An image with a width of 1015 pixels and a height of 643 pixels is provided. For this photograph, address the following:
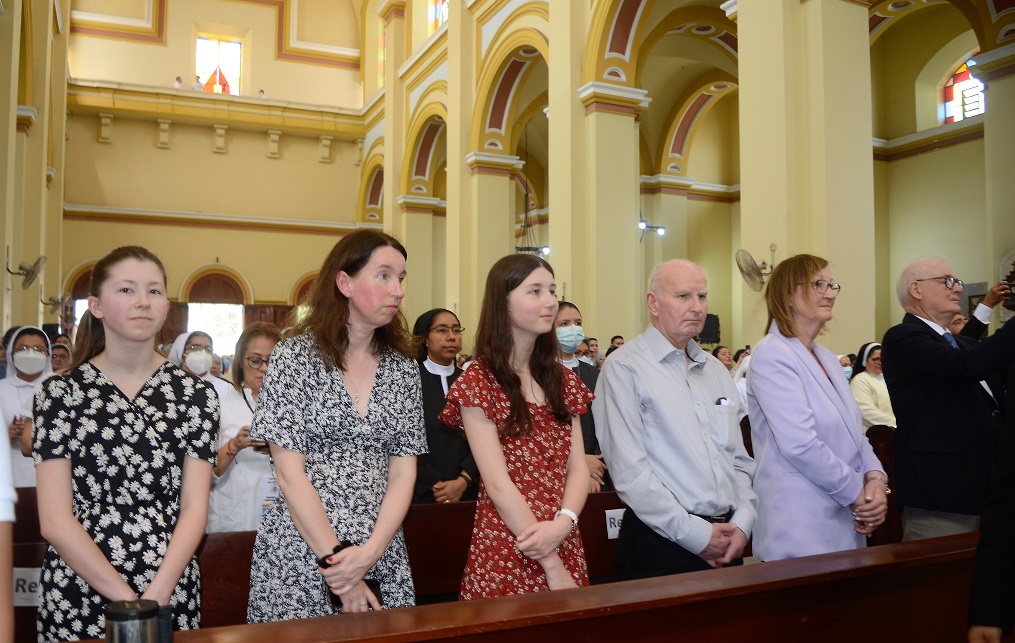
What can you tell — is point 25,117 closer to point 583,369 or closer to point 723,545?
point 583,369

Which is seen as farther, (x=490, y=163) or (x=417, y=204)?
(x=417, y=204)

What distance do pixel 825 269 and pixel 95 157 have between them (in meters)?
17.2

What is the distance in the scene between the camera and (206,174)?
17.8 metres

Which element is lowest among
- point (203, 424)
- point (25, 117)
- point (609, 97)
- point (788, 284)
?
point (203, 424)

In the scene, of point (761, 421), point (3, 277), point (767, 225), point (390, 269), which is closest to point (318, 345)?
point (390, 269)

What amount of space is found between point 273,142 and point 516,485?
56.2ft

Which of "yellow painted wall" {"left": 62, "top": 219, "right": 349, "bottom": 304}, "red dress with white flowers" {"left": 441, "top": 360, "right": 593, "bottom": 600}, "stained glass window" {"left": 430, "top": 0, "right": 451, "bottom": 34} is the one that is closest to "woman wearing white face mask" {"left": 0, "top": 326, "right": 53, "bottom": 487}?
"red dress with white flowers" {"left": 441, "top": 360, "right": 593, "bottom": 600}

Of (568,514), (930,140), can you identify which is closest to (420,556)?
(568,514)

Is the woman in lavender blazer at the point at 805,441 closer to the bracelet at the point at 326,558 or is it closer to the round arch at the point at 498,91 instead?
the bracelet at the point at 326,558

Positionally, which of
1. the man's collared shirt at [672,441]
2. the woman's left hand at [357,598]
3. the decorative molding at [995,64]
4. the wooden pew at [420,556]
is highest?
the decorative molding at [995,64]

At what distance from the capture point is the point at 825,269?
2959mm

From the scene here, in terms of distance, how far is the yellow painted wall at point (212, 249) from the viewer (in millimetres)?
16969

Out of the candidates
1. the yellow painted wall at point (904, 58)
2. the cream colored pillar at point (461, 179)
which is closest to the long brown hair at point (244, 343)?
the cream colored pillar at point (461, 179)

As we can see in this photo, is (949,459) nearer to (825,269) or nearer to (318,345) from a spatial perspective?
(825,269)
